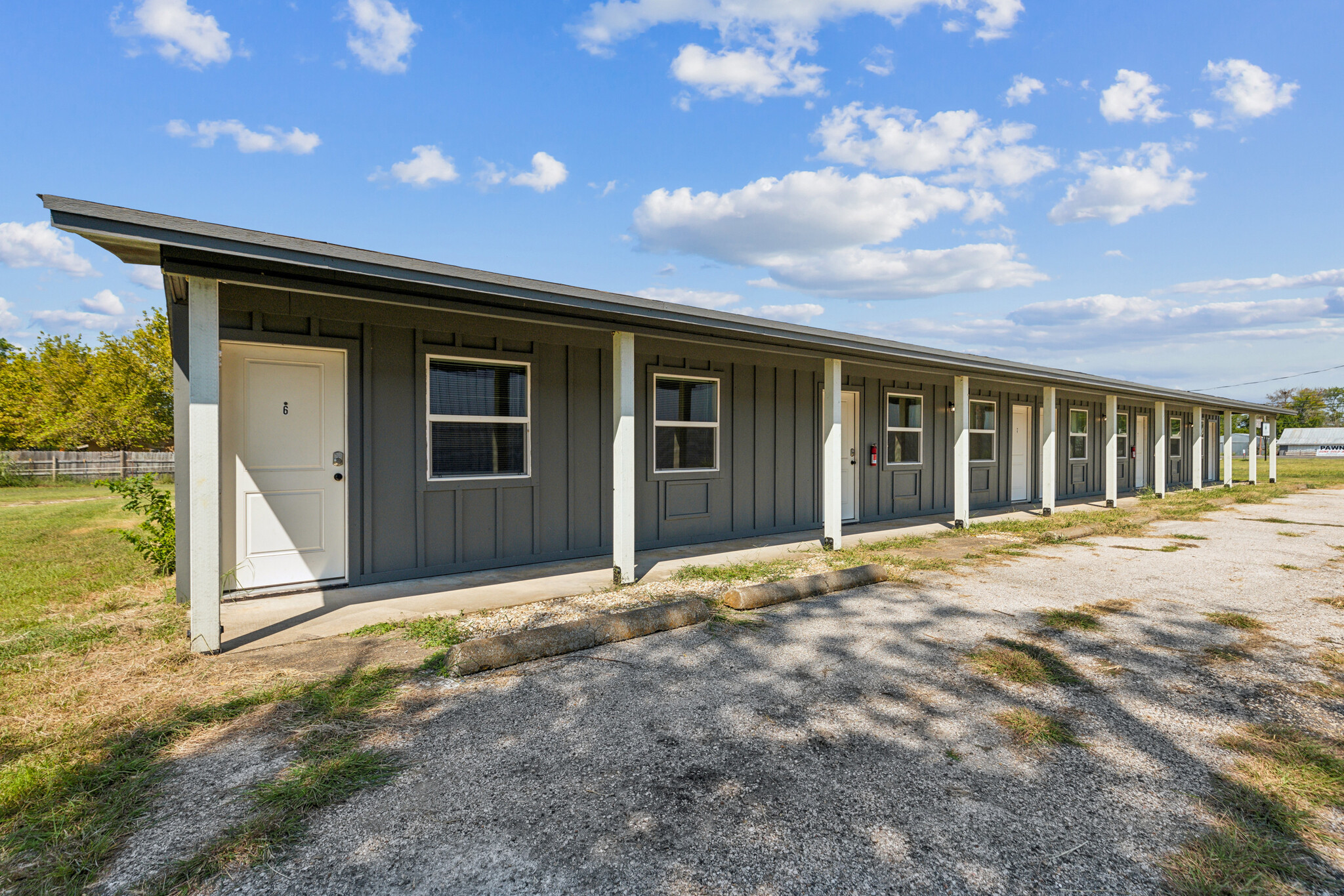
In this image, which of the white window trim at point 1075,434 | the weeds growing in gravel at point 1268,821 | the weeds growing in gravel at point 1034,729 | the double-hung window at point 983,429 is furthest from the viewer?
the white window trim at point 1075,434

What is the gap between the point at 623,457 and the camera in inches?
215

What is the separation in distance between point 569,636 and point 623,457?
1.97 m

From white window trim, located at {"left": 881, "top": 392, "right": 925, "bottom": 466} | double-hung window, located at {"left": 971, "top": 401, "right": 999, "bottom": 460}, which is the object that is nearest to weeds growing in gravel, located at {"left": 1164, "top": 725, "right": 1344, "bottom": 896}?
white window trim, located at {"left": 881, "top": 392, "right": 925, "bottom": 466}

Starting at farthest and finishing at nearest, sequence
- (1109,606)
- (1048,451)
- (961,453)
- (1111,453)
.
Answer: (1111,453) → (1048,451) → (961,453) → (1109,606)

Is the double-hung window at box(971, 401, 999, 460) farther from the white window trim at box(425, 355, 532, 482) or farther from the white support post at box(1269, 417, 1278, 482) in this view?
the white support post at box(1269, 417, 1278, 482)

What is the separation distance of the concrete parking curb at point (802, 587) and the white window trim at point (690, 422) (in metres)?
2.36

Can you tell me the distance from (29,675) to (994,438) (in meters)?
12.9

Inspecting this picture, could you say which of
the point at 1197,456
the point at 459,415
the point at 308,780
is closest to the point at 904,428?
the point at 459,415

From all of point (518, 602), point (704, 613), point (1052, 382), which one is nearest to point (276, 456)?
point (518, 602)

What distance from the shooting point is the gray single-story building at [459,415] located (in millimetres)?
3750

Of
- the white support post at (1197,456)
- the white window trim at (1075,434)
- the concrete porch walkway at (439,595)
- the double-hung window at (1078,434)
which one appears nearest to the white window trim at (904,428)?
the concrete porch walkway at (439,595)

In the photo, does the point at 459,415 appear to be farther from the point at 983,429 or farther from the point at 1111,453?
the point at 1111,453

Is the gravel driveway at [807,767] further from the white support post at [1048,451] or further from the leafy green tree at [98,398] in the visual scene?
the leafy green tree at [98,398]

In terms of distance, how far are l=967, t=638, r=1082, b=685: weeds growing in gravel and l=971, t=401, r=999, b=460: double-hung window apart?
319 inches
